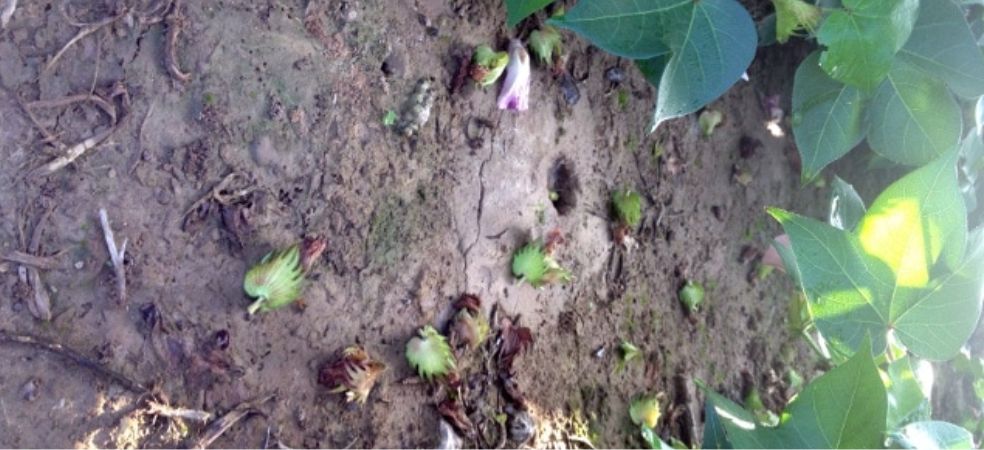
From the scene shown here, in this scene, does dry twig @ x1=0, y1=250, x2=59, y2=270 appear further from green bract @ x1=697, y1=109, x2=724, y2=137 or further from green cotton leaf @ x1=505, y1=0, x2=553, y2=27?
green bract @ x1=697, y1=109, x2=724, y2=137

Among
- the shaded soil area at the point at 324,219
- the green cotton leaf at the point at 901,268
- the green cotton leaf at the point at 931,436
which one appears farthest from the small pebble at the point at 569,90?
the green cotton leaf at the point at 931,436

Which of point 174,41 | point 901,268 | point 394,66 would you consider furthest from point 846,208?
point 174,41

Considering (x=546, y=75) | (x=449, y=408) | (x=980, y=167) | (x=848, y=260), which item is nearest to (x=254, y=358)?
(x=449, y=408)

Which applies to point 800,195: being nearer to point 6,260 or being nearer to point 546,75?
point 546,75

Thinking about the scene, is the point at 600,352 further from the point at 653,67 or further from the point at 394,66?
the point at 394,66

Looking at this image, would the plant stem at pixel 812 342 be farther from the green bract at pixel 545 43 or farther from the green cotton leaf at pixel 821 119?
the green bract at pixel 545 43
